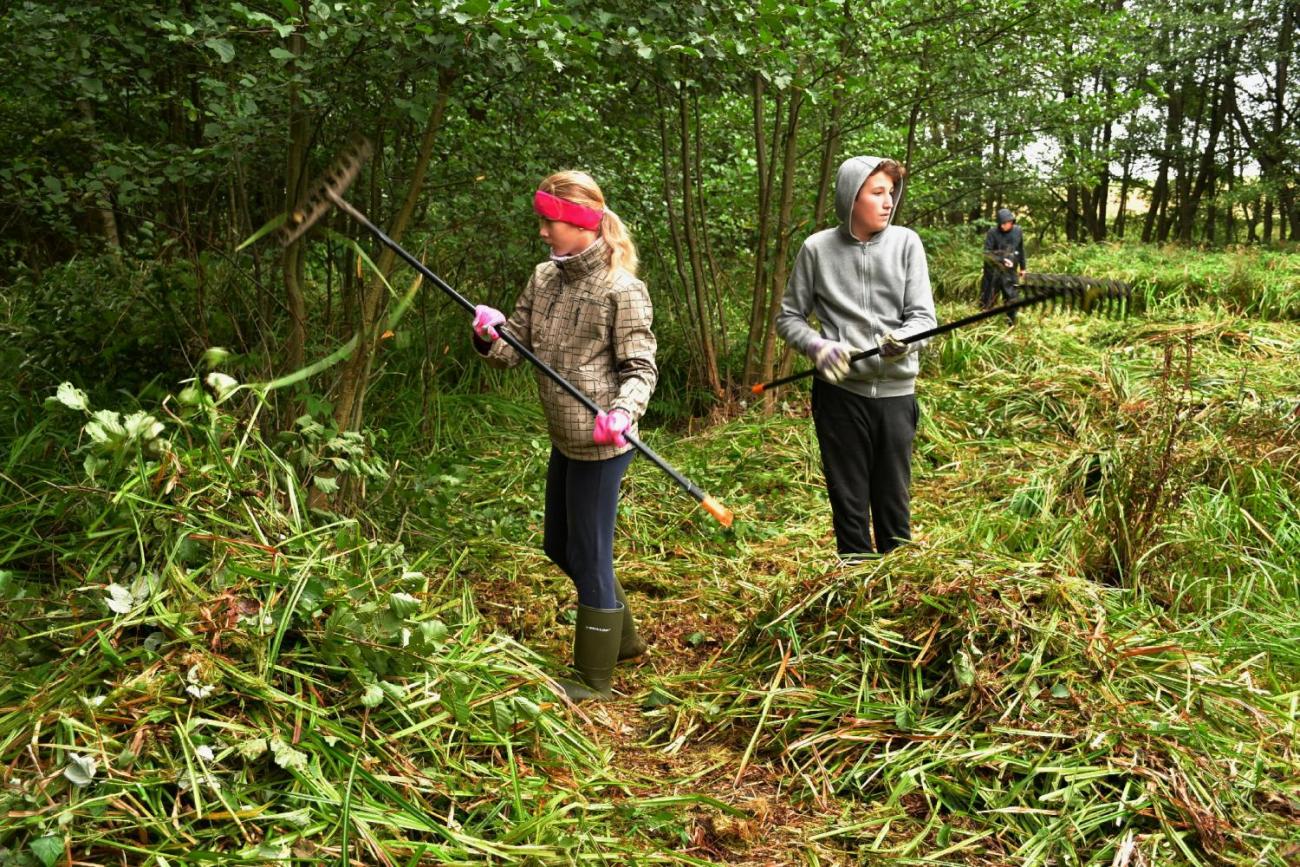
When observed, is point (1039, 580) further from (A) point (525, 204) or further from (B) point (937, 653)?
(A) point (525, 204)

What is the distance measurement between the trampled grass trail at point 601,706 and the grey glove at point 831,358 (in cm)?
69

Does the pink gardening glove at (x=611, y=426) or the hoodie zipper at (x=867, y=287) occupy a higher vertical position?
the hoodie zipper at (x=867, y=287)

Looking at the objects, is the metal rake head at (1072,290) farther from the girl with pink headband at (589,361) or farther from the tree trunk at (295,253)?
the tree trunk at (295,253)

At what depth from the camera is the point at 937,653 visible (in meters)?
3.13

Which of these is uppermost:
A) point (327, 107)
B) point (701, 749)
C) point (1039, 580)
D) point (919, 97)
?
point (919, 97)

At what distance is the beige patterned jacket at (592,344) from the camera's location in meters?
3.20

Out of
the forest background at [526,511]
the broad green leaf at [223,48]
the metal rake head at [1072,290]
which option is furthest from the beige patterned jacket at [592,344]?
the metal rake head at [1072,290]

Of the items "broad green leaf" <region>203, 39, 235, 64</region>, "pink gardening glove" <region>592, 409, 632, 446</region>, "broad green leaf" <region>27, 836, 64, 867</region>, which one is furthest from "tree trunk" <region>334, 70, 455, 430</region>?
"broad green leaf" <region>27, 836, 64, 867</region>

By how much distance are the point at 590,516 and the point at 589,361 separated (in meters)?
0.52

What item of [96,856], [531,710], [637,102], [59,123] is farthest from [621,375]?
[59,123]

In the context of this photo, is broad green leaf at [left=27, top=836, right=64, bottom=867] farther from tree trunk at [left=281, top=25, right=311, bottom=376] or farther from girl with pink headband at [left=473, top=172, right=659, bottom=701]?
tree trunk at [left=281, top=25, right=311, bottom=376]

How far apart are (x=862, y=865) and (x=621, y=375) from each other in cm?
164

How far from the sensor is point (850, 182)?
3.56 meters

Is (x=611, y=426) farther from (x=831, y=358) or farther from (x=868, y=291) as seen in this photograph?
(x=868, y=291)
